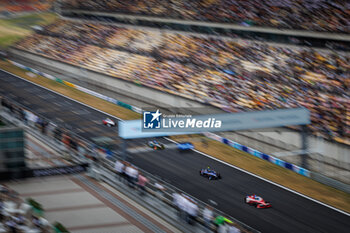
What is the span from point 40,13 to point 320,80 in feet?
176

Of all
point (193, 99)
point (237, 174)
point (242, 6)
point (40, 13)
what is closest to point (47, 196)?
point (237, 174)

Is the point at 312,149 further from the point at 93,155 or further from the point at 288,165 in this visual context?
the point at 93,155

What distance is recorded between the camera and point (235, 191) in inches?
967

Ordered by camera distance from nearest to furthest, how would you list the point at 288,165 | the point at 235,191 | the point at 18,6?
1. the point at 235,191
2. the point at 288,165
3. the point at 18,6

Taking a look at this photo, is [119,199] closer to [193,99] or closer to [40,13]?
[193,99]

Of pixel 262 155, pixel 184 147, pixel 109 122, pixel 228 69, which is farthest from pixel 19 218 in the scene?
pixel 228 69

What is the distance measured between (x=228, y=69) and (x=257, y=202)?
721 inches

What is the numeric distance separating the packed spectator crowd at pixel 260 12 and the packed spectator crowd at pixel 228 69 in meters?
1.89

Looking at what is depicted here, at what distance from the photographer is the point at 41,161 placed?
2542 cm

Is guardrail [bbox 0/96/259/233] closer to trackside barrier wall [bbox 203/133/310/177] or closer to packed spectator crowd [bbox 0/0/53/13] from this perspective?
trackside barrier wall [bbox 203/133/310/177]

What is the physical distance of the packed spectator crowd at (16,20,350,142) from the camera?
30.7 m

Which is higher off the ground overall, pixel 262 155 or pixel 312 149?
pixel 312 149

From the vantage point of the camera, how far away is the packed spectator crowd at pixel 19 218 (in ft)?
54.6

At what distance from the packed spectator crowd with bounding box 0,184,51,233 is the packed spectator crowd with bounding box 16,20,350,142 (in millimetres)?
15946
